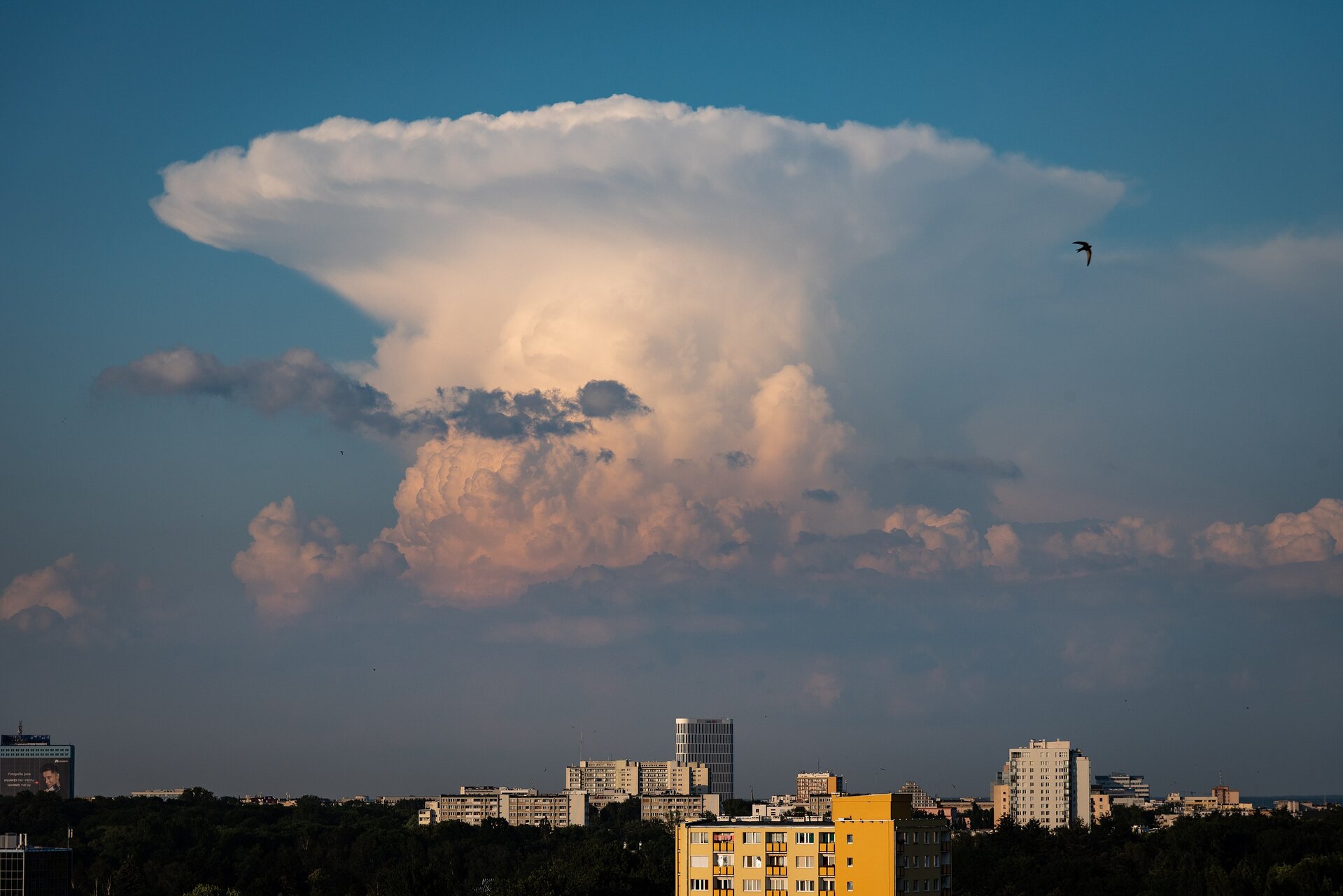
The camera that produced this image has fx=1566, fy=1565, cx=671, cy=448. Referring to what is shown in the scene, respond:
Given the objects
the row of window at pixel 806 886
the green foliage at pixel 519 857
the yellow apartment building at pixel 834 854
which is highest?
the yellow apartment building at pixel 834 854

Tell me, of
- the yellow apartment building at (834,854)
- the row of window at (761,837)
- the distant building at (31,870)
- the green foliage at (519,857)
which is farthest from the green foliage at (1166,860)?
the distant building at (31,870)

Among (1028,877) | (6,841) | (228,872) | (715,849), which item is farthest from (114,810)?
(715,849)

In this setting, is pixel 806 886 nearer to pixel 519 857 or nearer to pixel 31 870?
pixel 31 870

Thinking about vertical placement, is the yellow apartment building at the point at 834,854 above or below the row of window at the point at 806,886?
above

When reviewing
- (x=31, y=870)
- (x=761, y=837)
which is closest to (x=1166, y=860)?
(x=761, y=837)

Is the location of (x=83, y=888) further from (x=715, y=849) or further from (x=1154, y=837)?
(x=1154, y=837)

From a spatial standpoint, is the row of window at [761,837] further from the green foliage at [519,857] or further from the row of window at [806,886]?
the green foliage at [519,857]
